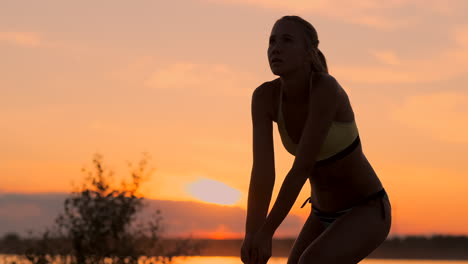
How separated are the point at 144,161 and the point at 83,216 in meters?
1.57

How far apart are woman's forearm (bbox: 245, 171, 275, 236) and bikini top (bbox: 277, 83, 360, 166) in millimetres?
273

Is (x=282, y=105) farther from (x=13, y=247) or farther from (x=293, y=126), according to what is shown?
(x=13, y=247)

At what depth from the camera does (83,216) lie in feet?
49.4

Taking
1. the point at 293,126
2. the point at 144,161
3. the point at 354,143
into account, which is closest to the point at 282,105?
the point at 293,126

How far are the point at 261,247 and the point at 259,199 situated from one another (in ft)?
1.33

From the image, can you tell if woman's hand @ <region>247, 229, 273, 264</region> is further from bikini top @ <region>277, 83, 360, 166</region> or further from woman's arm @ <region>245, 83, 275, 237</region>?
bikini top @ <region>277, 83, 360, 166</region>

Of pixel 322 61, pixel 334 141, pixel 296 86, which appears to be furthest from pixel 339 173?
pixel 322 61

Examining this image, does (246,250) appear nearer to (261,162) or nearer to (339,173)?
(261,162)

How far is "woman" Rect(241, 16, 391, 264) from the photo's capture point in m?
5.29

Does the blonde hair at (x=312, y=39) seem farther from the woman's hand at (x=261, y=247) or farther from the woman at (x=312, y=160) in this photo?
the woman's hand at (x=261, y=247)

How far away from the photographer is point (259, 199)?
555cm

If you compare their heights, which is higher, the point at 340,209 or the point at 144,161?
the point at 144,161

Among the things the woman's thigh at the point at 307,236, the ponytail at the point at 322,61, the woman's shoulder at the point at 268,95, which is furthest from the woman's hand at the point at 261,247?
the ponytail at the point at 322,61

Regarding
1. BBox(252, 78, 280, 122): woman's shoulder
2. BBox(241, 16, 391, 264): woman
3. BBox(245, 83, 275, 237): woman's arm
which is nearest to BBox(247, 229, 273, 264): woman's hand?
BBox(241, 16, 391, 264): woman
